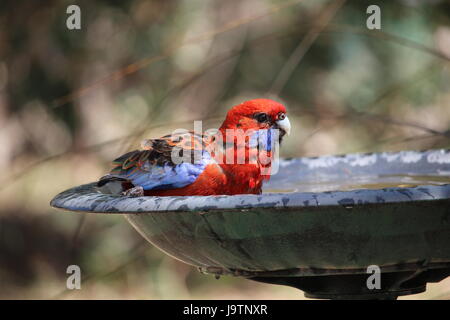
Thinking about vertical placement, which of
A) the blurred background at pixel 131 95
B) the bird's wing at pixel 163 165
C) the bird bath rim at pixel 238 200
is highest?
the blurred background at pixel 131 95

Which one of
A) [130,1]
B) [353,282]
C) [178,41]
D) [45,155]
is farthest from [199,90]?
[353,282]

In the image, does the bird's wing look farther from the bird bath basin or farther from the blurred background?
the blurred background

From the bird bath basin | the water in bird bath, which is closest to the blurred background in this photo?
the water in bird bath

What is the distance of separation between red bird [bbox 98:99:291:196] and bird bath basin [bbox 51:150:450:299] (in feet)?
0.42

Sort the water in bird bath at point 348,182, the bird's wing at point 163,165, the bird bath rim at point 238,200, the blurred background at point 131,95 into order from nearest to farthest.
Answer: the bird bath rim at point 238,200, the bird's wing at point 163,165, the water in bird bath at point 348,182, the blurred background at point 131,95

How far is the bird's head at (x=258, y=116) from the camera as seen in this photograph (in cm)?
211

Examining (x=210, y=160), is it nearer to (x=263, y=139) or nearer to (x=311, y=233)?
(x=263, y=139)

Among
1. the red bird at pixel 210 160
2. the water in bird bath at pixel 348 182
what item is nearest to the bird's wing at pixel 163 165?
the red bird at pixel 210 160

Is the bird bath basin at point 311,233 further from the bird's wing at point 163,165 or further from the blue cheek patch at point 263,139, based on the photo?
the blue cheek patch at point 263,139

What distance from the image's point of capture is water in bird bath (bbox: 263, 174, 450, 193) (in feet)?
7.49

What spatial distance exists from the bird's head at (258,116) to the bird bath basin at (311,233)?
447 mm

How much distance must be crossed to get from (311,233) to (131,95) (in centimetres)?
327

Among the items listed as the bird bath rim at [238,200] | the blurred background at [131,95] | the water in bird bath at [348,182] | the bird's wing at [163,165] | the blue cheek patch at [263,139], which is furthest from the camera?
the blurred background at [131,95]

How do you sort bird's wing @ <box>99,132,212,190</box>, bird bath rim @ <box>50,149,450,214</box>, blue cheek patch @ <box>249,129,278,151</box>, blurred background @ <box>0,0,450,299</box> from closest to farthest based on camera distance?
1. bird bath rim @ <box>50,149,450,214</box>
2. bird's wing @ <box>99,132,212,190</box>
3. blue cheek patch @ <box>249,129,278,151</box>
4. blurred background @ <box>0,0,450,299</box>
